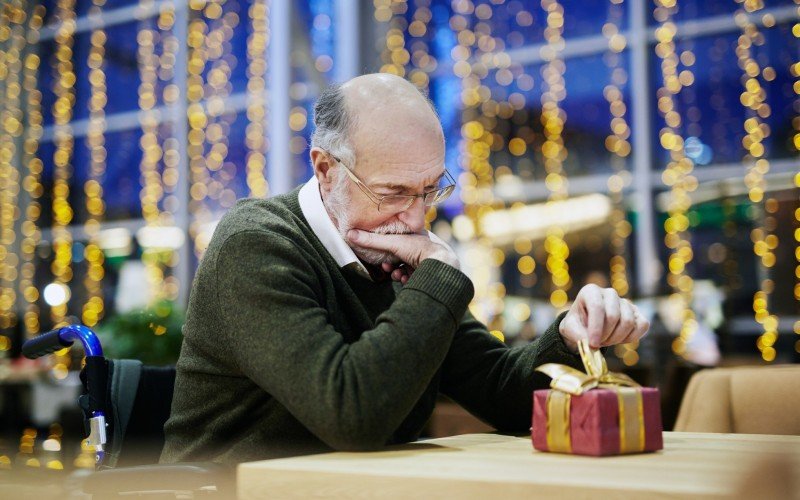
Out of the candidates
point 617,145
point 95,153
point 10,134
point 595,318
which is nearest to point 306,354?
point 595,318

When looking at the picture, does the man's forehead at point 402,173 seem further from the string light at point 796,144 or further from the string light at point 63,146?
the string light at point 63,146

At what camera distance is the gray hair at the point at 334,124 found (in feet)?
5.34

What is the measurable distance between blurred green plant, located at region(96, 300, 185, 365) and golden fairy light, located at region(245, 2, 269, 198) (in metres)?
2.21

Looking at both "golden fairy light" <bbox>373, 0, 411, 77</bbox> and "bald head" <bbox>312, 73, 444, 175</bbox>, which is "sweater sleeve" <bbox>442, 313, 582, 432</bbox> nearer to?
"bald head" <bbox>312, 73, 444, 175</bbox>

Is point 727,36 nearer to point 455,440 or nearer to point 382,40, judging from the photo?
point 382,40

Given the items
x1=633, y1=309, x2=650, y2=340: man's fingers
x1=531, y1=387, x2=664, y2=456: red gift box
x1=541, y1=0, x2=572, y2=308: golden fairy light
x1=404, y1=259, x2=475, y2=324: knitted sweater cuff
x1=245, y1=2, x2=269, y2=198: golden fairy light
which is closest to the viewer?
x1=531, y1=387, x2=664, y2=456: red gift box

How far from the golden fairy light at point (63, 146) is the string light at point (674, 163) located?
5355 millimetres

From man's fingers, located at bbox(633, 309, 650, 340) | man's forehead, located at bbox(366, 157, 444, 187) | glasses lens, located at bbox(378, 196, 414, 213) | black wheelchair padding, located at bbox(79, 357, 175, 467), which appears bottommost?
black wheelchair padding, located at bbox(79, 357, 175, 467)

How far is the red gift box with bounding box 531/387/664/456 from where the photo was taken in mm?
1152

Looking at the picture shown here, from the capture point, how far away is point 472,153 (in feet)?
21.0

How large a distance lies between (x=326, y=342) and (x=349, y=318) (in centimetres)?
33

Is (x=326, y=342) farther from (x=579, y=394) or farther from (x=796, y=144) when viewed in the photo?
(x=796, y=144)

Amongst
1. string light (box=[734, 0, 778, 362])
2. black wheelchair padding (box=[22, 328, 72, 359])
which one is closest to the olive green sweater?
black wheelchair padding (box=[22, 328, 72, 359])

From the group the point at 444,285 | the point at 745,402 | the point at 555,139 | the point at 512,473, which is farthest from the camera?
the point at 555,139
